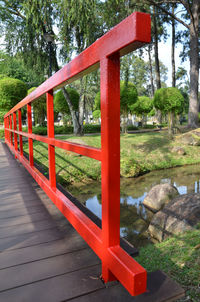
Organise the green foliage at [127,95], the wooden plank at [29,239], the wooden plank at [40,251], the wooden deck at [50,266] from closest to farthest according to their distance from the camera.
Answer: the wooden deck at [50,266], the wooden plank at [40,251], the wooden plank at [29,239], the green foliage at [127,95]

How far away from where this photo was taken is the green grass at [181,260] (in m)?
1.86

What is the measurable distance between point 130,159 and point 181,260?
6391 millimetres

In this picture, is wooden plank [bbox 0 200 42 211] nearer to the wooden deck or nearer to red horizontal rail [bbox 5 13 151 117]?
the wooden deck

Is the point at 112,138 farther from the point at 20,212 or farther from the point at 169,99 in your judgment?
the point at 169,99

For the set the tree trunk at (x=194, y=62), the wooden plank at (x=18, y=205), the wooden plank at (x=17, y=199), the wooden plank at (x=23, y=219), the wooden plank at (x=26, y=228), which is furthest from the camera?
the tree trunk at (x=194, y=62)

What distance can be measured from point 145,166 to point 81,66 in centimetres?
786

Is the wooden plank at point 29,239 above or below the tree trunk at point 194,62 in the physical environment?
below

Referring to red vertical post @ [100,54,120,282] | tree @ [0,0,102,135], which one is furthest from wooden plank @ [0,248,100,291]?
tree @ [0,0,102,135]

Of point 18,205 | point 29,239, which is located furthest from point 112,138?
point 18,205

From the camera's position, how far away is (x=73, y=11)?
9.94 m

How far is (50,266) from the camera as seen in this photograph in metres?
1.50

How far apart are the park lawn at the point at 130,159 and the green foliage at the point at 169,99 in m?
1.76

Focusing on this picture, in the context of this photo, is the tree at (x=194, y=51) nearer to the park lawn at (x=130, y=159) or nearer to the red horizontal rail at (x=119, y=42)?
the park lawn at (x=130, y=159)

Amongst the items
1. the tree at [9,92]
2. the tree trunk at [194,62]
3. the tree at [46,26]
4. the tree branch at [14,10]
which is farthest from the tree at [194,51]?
the tree at [9,92]
